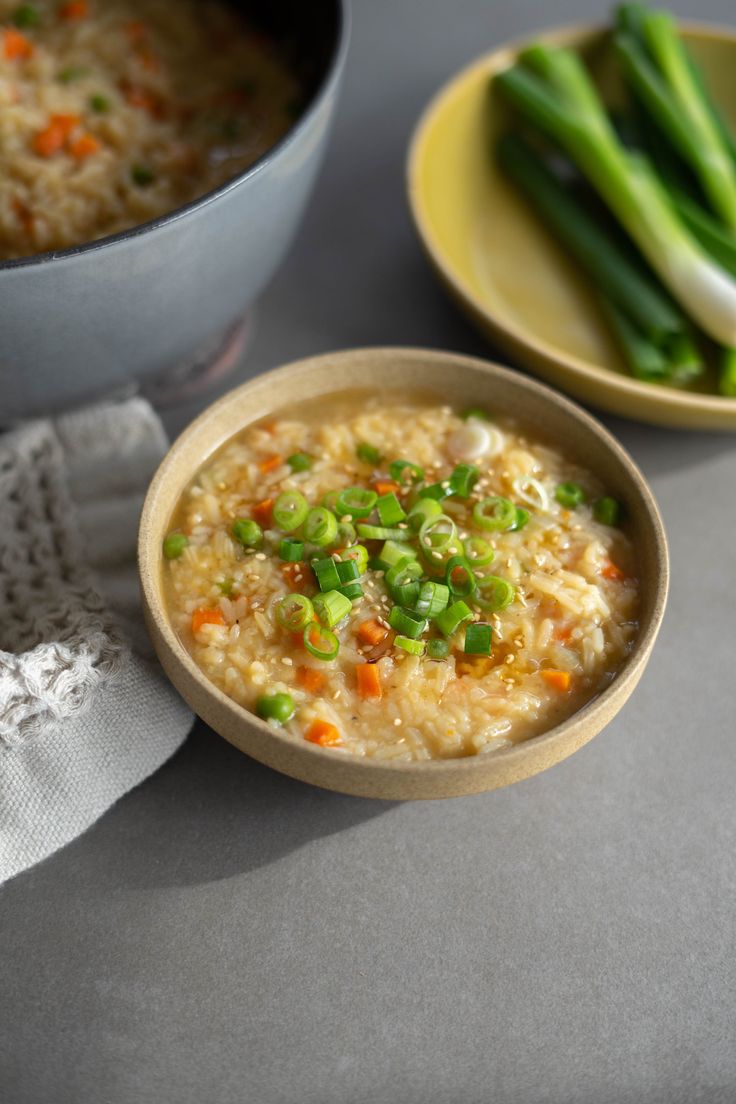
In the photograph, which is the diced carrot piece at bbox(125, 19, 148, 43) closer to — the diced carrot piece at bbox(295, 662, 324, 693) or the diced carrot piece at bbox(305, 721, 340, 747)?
the diced carrot piece at bbox(295, 662, 324, 693)

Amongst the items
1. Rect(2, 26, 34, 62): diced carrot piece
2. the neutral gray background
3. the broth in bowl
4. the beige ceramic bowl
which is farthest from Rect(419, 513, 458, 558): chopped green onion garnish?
Rect(2, 26, 34, 62): diced carrot piece

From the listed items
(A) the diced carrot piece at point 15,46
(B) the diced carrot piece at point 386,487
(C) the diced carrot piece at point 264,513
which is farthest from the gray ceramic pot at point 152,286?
(A) the diced carrot piece at point 15,46

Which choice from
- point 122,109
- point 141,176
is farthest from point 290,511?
point 122,109

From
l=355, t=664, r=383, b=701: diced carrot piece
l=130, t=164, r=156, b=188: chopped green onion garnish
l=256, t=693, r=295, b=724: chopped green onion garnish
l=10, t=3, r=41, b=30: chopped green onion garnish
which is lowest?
l=256, t=693, r=295, b=724: chopped green onion garnish

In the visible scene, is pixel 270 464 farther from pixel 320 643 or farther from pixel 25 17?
pixel 25 17

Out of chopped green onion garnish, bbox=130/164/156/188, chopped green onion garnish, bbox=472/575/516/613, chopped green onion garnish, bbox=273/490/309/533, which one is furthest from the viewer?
chopped green onion garnish, bbox=130/164/156/188

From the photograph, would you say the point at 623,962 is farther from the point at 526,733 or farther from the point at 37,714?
the point at 37,714
